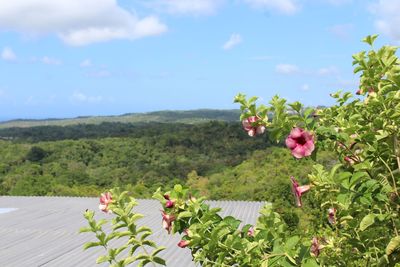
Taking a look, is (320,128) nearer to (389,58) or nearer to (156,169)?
(389,58)

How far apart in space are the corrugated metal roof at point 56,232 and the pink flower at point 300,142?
21.1 ft

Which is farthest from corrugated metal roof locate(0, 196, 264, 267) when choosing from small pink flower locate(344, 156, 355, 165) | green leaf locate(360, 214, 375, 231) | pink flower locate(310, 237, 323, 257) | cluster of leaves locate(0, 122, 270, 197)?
cluster of leaves locate(0, 122, 270, 197)

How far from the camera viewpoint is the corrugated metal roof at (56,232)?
8914mm

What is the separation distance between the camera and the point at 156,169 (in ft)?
186

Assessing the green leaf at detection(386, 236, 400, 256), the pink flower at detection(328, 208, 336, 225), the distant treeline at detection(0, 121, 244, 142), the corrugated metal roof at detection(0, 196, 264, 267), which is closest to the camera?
the green leaf at detection(386, 236, 400, 256)

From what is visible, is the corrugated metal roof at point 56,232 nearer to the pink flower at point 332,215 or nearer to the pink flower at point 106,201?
the pink flower at point 332,215

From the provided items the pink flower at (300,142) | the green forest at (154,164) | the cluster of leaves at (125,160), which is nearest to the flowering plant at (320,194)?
the pink flower at (300,142)

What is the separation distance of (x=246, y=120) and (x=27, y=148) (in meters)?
69.6

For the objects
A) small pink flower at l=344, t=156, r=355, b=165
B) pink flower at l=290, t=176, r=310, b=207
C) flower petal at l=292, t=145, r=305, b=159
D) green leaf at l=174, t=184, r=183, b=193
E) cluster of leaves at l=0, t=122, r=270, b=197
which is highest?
flower petal at l=292, t=145, r=305, b=159

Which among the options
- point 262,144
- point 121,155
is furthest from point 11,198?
point 121,155

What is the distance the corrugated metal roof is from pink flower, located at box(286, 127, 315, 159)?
21.1 ft

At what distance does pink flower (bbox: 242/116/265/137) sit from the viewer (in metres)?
2.77

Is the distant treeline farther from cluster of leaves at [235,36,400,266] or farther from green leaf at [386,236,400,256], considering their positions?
green leaf at [386,236,400,256]

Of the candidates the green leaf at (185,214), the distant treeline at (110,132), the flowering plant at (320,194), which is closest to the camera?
the flowering plant at (320,194)
